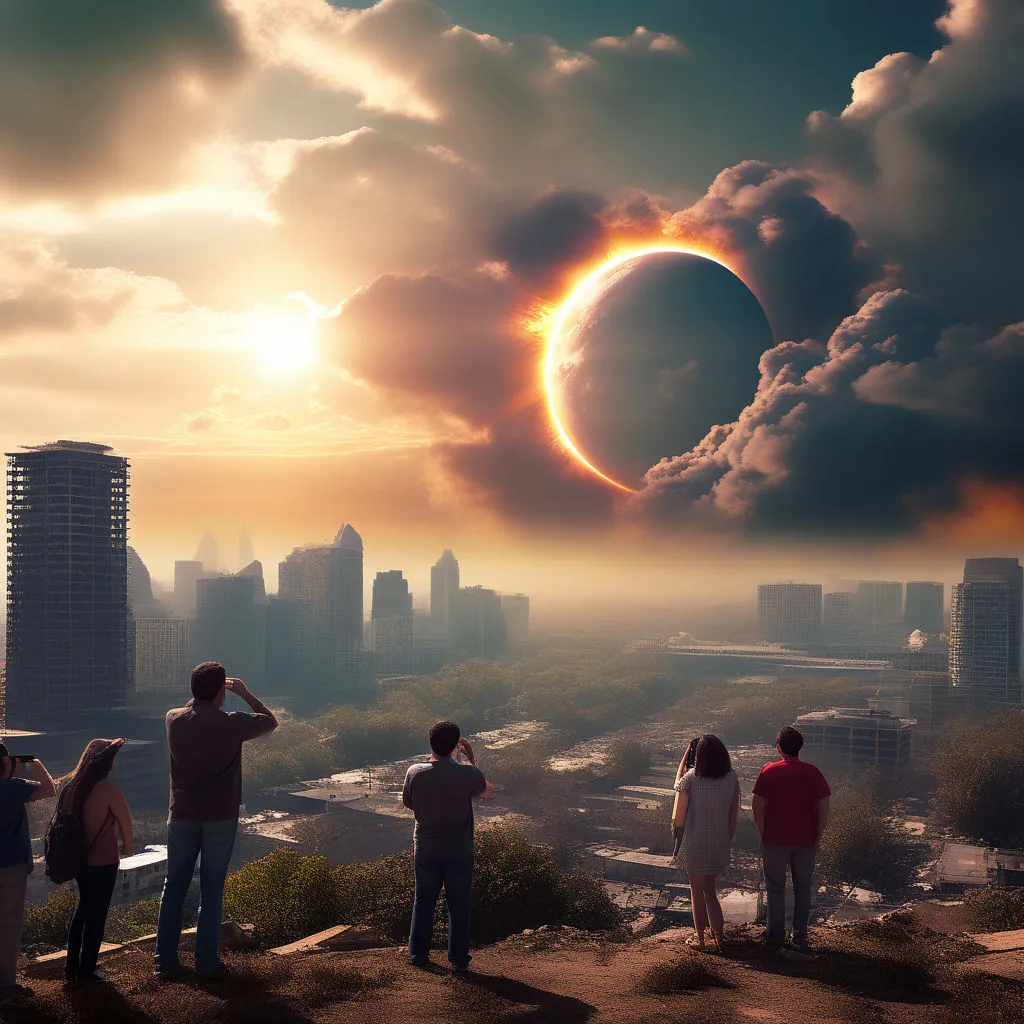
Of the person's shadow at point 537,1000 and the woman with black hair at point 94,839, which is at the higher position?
the woman with black hair at point 94,839

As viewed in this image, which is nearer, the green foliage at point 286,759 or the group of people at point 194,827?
the group of people at point 194,827

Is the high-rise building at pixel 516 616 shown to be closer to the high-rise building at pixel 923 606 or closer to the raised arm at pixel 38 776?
the high-rise building at pixel 923 606

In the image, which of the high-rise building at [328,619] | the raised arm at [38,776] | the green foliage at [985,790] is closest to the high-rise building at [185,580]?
the high-rise building at [328,619]

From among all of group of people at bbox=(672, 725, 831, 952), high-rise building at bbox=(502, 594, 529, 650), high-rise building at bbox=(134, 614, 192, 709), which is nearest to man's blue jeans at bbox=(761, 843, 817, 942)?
group of people at bbox=(672, 725, 831, 952)

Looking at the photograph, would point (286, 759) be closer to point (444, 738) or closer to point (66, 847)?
point (66, 847)

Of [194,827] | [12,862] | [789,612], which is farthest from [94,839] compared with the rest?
[789,612]

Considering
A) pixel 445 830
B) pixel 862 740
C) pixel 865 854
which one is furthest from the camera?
pixel 862 740

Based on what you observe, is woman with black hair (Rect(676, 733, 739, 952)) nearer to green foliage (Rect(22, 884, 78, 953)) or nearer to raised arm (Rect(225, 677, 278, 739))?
raised arm (Rect(225, 677, 278, 739))
